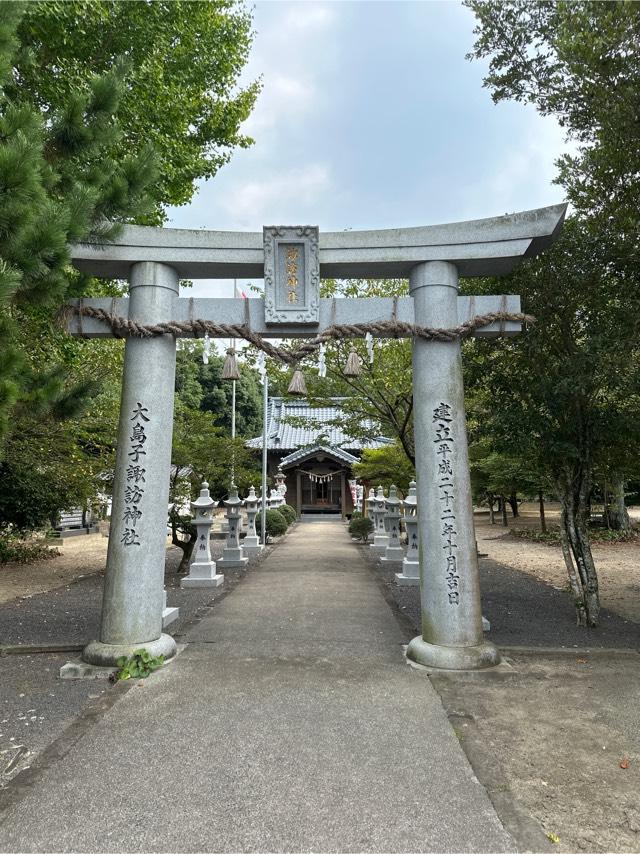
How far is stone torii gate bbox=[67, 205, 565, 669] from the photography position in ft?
17.2

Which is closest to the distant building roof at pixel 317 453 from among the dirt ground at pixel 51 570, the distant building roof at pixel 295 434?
the distant building roof at pixel 295 434

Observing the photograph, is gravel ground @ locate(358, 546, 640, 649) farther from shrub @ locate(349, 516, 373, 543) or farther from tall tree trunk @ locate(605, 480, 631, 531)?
tall tree trunk @ locate(605, 480, 631, 531)

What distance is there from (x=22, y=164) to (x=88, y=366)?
23.8ft

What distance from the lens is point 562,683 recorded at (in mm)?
4715

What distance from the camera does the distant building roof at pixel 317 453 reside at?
2781 cm

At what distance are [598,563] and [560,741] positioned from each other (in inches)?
422

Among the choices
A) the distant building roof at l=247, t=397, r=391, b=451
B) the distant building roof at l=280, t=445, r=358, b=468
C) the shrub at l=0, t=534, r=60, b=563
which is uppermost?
the distant building roof at l=247, t=397, r=391, b=451

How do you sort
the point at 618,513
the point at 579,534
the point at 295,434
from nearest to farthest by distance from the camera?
the point at 579,534 → the point at 618,513 → the point at 295,434

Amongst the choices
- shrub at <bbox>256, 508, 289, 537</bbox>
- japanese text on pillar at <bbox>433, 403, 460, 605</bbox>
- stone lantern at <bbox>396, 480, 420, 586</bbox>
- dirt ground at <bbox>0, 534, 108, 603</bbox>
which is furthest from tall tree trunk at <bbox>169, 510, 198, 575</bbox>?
japanese text on pillar at <bbox>433, 403, 460, 605</bbox>

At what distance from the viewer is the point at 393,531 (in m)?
14.6

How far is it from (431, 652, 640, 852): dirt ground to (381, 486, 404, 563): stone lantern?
854cm

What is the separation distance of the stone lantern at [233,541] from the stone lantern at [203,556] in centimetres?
253

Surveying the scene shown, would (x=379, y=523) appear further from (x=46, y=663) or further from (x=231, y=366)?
(x=46, y=663)

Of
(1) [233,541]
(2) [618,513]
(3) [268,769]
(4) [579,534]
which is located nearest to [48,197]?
(3) [268,769]
